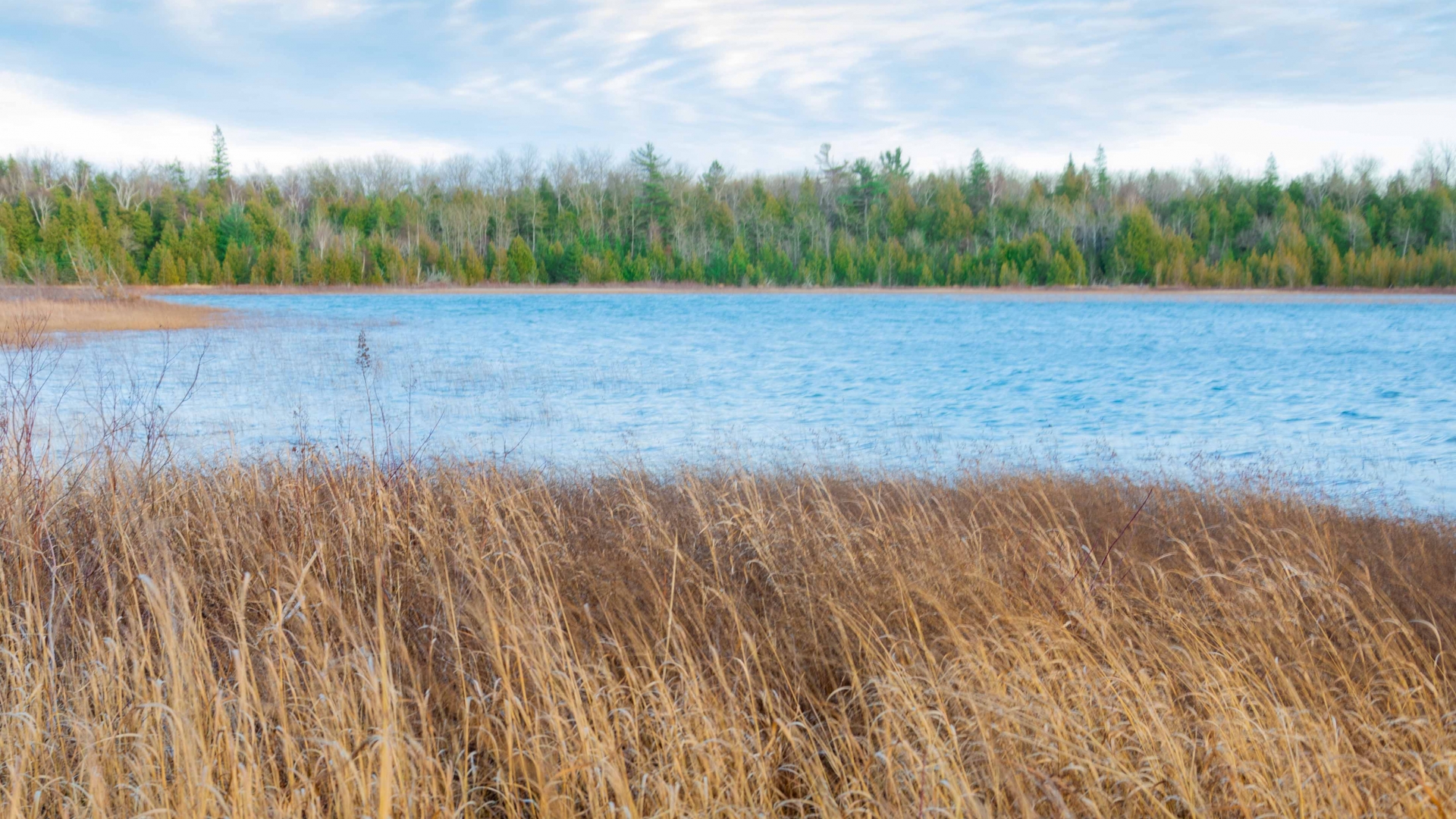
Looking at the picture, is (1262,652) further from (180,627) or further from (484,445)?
(484,445)

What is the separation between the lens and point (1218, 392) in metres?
16.9

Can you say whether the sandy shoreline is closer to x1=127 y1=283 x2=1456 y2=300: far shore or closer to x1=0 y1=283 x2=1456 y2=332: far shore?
x1=0 y1=283 x2=1456 y2=332: far shore

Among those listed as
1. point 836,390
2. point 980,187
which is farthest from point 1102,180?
point 836,390

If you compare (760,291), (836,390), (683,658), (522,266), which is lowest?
(836,390)

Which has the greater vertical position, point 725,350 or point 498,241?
point 498,241

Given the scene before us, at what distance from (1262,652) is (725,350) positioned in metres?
20.1

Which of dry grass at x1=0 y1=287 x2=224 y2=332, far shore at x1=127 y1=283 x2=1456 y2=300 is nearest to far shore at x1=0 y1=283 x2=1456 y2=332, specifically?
far shore at x1=127 y1=283 x2=1456 y2=300

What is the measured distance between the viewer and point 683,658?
11.5ft

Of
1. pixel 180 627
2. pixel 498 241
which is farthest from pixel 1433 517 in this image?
pixel 498 241

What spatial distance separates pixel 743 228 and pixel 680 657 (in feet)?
219

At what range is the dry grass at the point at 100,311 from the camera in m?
23.1

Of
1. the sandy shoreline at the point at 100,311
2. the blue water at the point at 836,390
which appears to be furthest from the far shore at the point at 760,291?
the blue water at the point at 836,390

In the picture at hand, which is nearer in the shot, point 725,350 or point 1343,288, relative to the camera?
point 725,350

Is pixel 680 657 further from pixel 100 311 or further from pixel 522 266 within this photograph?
pixel 522 266
